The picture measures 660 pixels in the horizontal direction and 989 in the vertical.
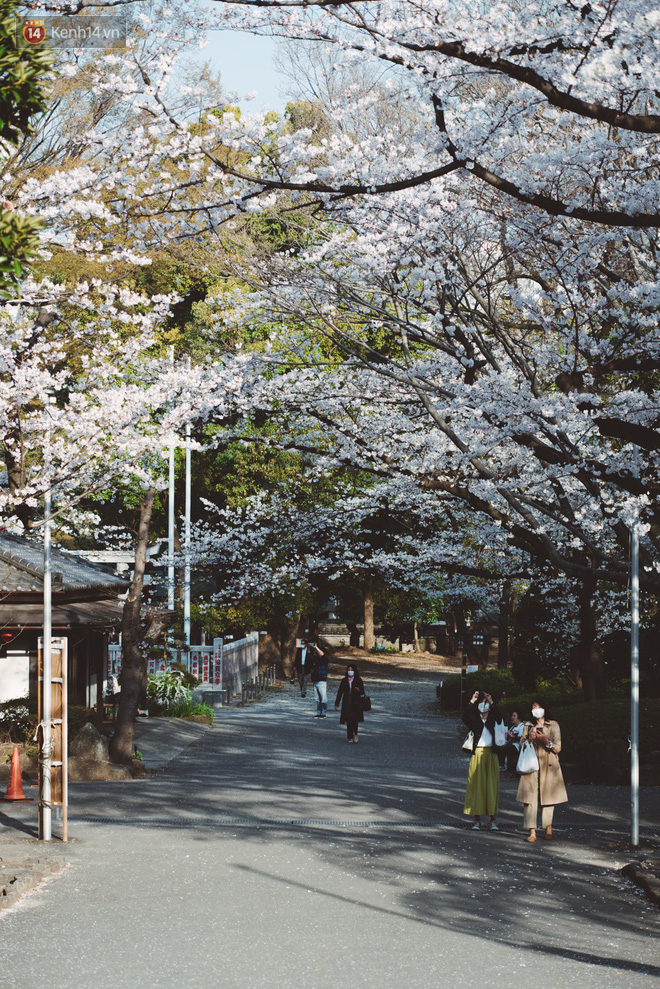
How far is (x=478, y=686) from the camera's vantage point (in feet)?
89.6

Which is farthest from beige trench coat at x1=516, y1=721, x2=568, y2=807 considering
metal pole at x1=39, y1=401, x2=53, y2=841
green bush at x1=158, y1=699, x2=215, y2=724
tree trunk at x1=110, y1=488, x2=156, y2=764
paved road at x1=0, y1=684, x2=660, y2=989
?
green bush at x1=158, y1=699, x2=215, y2=724

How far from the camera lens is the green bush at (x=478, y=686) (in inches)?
1023

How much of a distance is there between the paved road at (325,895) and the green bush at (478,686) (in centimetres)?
989

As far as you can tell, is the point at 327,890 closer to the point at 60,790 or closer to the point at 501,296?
the point at 60,790

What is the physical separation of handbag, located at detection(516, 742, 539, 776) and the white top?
410 millimetres

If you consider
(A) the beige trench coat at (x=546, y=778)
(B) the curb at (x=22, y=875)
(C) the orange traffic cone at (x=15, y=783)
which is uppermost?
(A) the beige trench coat at (x=546, y=778)

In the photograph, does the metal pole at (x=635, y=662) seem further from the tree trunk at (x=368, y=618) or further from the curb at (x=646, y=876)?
the tree trunk at (x=368, y=618)

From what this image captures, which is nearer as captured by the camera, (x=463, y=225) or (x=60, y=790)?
(x=60, y=790)

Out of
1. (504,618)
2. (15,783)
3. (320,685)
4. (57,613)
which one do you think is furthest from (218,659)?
(15,783)

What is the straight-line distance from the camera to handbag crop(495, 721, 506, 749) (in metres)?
12.7

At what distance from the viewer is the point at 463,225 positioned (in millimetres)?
13133

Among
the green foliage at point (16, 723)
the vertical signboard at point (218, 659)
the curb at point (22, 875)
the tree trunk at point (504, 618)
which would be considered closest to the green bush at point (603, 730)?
the tree trunk at point (504, 618)

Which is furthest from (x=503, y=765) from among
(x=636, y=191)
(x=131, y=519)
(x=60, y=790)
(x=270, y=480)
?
(x=131, y=519)

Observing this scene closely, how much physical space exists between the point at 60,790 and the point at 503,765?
10047 millimetres
